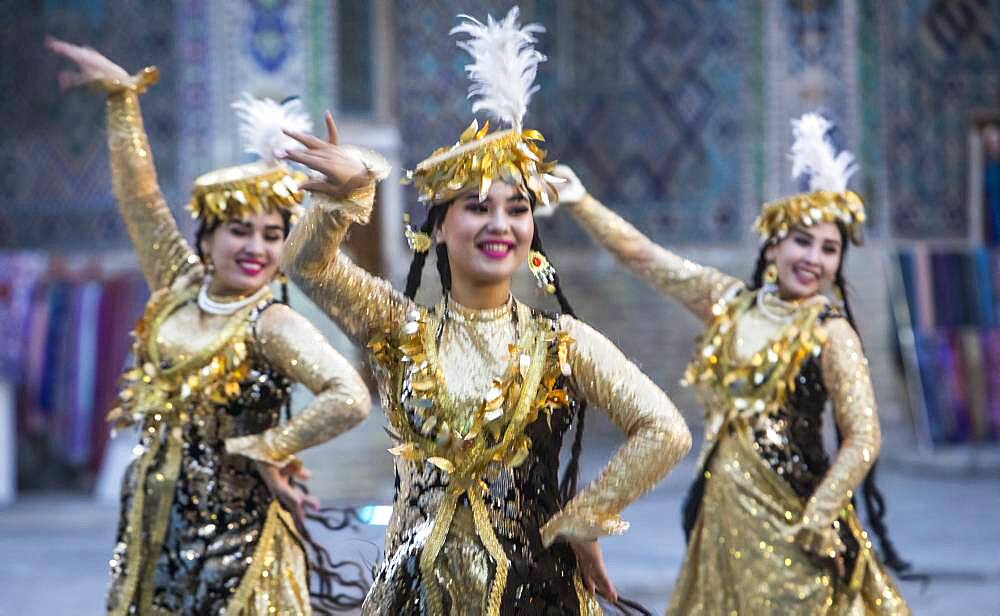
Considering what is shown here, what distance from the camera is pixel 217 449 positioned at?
404cm

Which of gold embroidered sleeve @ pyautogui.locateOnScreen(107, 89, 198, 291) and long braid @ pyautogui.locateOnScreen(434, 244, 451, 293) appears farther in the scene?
gold embroidered sleeve @ pyautogui.locateOnScreen(107, 89, 198, 291)

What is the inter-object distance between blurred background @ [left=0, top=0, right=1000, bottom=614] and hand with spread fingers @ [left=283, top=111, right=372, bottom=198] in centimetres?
585

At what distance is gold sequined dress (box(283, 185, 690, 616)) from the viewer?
285 cm

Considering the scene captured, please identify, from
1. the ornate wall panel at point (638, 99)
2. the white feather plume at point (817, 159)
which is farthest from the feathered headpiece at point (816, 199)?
the ornate wall panel at point (638, 99)

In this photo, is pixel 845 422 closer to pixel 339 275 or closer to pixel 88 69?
pixel 339 275

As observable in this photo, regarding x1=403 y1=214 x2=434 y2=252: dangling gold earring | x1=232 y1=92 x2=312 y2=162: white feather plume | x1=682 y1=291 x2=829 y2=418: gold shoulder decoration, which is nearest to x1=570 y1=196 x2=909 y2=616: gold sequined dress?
x1=682 y1=291 x2=829 y2=418: gold shoulder decoration

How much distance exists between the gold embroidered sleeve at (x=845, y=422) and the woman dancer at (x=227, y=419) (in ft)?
4.49

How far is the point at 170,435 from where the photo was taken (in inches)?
159

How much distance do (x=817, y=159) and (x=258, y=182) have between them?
193 cm

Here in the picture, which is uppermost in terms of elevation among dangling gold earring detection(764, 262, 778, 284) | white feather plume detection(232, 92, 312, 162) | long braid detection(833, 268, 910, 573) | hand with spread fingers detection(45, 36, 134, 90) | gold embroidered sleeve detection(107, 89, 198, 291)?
hand with spread fingers detection(45, 36, 134, 90)

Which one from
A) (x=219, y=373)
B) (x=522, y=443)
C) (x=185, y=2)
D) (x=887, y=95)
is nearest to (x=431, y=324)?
(x=522, y=443)

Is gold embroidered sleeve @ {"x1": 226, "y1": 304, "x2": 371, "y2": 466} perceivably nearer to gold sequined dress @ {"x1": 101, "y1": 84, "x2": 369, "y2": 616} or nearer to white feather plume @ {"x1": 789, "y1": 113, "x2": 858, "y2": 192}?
gold sequined dress @ {"x1": 101, "y1": 84, "x2": 369, "y2": 616}

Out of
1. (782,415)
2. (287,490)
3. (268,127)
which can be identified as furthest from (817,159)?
(287,490)

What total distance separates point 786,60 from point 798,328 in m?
7.54
